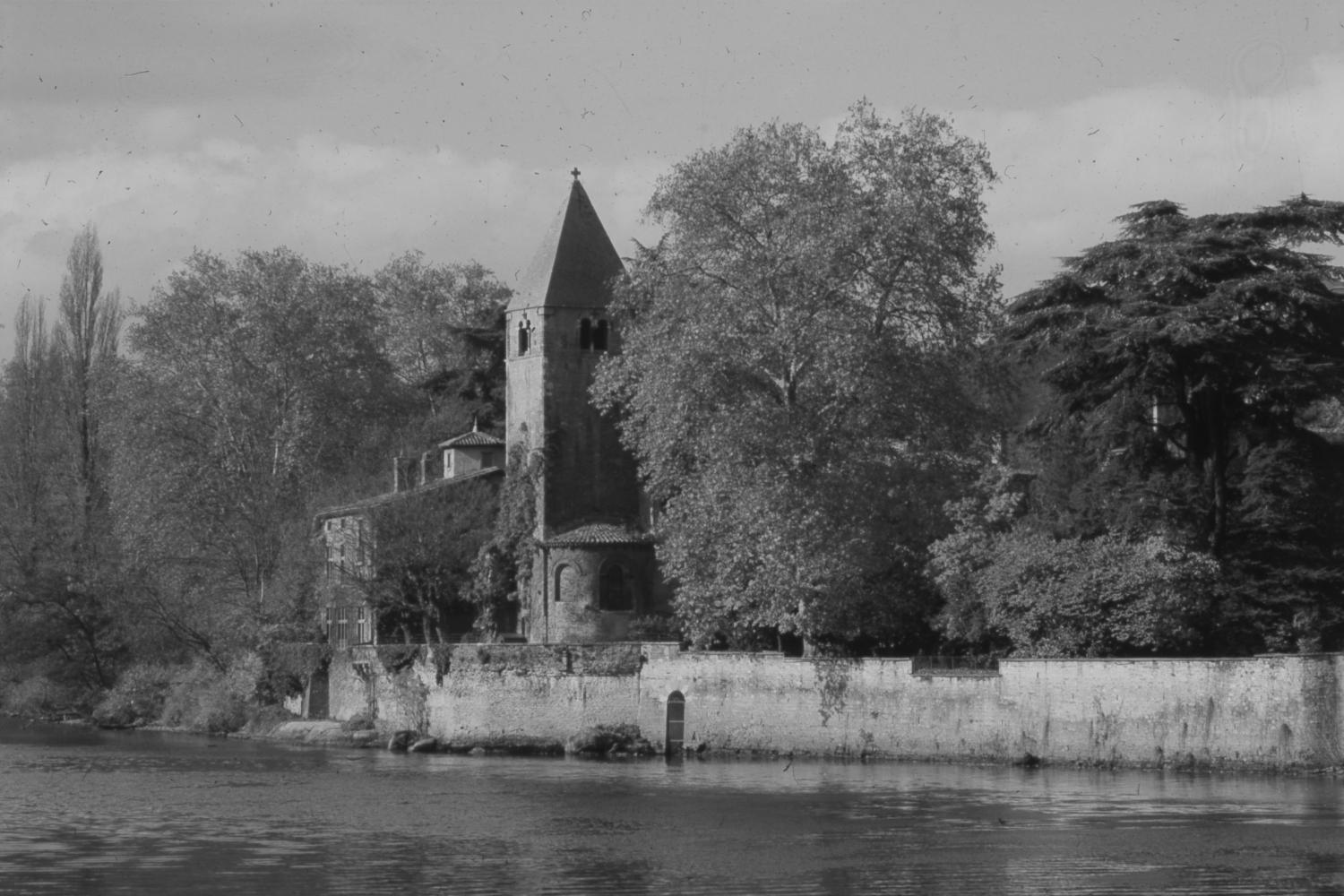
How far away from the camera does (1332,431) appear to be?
52969mm

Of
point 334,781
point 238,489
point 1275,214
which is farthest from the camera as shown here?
point 238,489

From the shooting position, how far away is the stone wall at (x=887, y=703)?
40.5 meters

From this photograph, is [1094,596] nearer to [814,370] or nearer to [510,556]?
[814,370]

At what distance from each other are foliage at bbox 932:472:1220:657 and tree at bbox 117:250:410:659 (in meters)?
26.0

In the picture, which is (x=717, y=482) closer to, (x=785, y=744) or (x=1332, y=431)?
(x=785, y=744)

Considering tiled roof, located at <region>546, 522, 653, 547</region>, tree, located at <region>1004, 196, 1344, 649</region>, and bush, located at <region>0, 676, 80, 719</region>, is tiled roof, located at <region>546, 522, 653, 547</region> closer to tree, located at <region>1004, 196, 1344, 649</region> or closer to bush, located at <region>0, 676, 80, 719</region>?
tree, located at <region>1004, 196, 1344, 649</region>

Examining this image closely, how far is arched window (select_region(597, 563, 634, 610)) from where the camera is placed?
5888 centimetres

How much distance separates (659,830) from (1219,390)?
18.6m

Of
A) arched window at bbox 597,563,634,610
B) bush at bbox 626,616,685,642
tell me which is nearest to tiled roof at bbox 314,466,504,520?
arched window at bbox 597,563,634,610

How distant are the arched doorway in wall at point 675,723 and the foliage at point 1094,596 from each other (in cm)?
722

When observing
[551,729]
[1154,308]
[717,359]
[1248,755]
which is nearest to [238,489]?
[551,729]

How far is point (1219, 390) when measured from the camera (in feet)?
153

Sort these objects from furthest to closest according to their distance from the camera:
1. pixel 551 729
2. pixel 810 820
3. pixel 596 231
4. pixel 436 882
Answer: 1. pixel 596 231
2. pixel 551 729
3. pixel 810 820
4. pixel 436 882

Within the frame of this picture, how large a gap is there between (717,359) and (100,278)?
1560 inches
